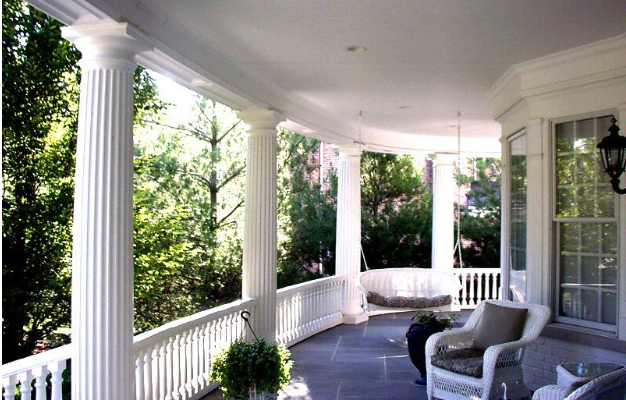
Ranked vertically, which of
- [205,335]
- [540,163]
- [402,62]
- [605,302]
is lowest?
[205,335]

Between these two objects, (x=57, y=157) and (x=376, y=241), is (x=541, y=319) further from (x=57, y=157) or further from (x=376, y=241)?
(x=376, y=241)

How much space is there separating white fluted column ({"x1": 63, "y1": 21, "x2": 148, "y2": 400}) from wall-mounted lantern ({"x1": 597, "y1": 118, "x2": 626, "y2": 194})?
3.32 meters

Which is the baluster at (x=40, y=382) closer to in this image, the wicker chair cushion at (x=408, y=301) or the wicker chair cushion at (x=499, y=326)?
the wicker chair cushion at (x=499, y=326)

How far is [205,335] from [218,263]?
290 inches

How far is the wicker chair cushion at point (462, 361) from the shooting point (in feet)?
15.4

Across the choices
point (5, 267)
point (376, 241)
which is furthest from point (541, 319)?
point (376, 241)

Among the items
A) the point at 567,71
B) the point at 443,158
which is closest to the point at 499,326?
the point at 567,71

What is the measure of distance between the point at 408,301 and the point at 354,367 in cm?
207

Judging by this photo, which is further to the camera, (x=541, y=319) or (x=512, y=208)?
(x=512, y=208)

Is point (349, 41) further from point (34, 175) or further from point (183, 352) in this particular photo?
point (34, 175)

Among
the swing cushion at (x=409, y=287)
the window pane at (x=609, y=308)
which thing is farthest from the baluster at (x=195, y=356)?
the swing cushion at (x=409, y=287)

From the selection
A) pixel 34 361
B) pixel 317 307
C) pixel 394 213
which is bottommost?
pixel 317 307

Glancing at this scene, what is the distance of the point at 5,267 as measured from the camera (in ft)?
26.1

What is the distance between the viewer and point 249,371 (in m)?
4.47
